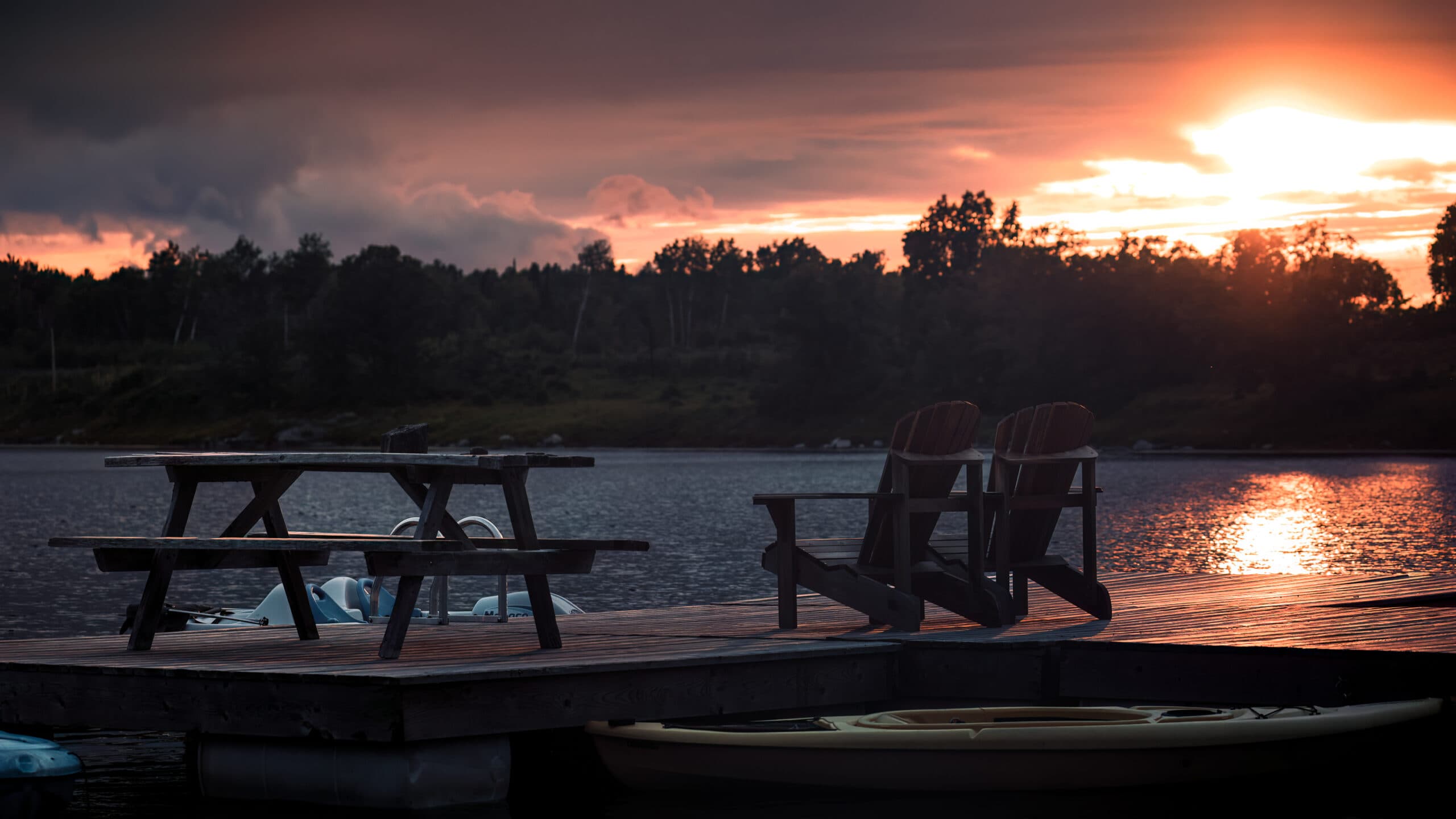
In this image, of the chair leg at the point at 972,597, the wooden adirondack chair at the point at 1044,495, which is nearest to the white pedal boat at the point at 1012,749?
the chair leg at the point at 972,597

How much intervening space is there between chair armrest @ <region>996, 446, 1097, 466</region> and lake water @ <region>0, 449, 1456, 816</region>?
255cm

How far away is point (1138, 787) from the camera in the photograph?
24.9 ft

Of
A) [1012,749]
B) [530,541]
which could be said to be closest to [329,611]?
[530,541]

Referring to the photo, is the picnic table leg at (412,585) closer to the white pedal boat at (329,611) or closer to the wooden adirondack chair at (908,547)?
the wooden adirondack chair at (908,547)

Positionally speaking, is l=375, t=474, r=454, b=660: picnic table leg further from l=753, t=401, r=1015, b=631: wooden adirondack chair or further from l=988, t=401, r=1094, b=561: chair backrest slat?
l=988, t=401, r=1094, b=561: chair backrest slat

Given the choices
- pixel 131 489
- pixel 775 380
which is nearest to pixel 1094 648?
pixel 131 489

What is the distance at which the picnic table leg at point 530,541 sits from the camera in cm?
720

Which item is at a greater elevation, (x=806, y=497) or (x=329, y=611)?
(x=806, y=497)

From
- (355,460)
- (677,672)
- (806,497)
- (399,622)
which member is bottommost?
(677,672)

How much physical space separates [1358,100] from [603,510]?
28279mm

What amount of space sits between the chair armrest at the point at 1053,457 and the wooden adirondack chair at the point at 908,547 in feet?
0.76

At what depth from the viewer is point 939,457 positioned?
8.31 m

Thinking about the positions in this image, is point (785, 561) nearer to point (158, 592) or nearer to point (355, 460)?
point (355, 460)

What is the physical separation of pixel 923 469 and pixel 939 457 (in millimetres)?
201
